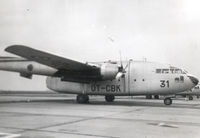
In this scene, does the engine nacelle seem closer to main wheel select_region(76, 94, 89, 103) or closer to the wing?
the wing

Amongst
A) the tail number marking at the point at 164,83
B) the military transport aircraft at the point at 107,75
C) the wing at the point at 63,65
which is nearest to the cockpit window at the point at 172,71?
the military transport aircraft at the point at 107,75

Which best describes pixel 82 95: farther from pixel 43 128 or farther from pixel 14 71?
pixel 43 128

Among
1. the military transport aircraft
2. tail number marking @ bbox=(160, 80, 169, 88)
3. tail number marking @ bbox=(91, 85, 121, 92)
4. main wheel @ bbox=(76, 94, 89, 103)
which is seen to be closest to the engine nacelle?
the military transport aircraft

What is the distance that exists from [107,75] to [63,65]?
3.33 meters

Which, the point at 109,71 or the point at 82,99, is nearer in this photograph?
the point at 109,71

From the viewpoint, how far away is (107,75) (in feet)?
70.5

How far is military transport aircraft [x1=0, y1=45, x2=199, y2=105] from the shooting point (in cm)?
2081

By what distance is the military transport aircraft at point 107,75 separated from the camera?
20812 millimetres

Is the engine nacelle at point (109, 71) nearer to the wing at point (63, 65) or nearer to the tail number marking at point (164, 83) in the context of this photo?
the wing at point (63, 65)

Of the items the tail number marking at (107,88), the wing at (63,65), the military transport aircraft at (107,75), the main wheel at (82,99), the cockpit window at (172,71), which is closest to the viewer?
the wing at (63,65)

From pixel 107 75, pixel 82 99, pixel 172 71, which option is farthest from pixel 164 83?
pixel 82 99

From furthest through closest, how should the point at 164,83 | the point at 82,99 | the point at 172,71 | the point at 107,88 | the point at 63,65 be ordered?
the point at 82,99 < the point at 107,88 < the point at 63,65 < the point at 172,71 < the point at 164,83

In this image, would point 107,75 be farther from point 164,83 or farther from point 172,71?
point 172,71

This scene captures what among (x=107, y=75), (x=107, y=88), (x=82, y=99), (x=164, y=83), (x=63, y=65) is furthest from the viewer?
(x=82, y=99)
